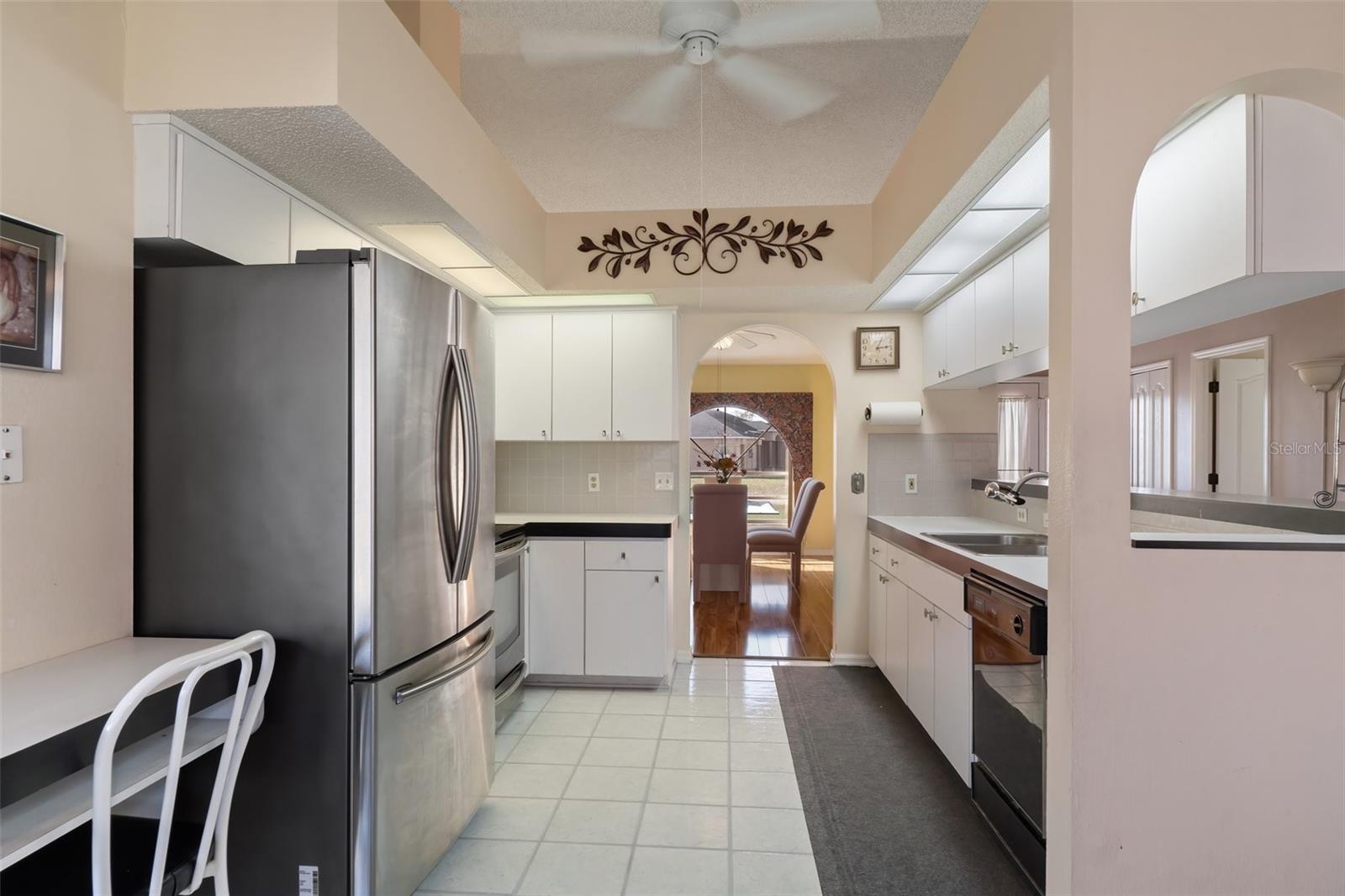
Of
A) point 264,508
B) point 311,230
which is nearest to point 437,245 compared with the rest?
point 311,230

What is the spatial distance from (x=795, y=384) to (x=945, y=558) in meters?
6.22

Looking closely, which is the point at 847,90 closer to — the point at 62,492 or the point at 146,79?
the point at 146,79

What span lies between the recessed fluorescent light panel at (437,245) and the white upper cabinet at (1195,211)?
88.7 inches

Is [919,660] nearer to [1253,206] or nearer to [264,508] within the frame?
[1253,206]

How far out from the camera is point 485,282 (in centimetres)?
340

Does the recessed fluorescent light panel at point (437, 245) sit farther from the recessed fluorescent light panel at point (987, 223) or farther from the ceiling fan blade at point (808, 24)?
the recessed fluorescent light panel at point (987, 223)

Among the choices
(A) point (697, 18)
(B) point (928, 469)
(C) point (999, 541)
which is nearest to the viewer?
(A) point (697, 18)

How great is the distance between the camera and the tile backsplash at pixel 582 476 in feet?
13.4

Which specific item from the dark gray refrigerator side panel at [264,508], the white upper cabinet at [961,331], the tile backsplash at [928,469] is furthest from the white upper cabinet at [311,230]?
the tile backsplash at [928,469]

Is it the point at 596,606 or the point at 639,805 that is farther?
the point at 596,606

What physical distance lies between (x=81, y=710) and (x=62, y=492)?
2.07 feet

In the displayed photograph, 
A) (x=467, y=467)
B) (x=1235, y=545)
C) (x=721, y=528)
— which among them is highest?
(x=467, y=467)

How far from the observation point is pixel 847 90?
266 centimetres

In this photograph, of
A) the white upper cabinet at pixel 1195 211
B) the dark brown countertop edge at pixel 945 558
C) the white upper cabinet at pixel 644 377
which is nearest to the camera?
the white upper cabinet at pixel 1195 211
